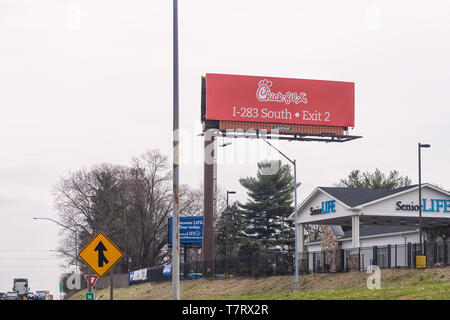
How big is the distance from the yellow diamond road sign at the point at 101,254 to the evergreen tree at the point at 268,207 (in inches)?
3217

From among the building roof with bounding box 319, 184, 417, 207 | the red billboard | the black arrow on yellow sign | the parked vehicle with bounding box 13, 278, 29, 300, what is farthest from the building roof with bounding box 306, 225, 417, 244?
the parked vehicle with bounding box 13, 278, 29, 300

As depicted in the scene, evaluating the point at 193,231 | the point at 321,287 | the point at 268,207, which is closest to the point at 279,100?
the point at 193,231

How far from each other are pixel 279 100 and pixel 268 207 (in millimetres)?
39709

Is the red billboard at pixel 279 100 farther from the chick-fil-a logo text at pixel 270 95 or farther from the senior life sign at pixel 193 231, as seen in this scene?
the senior life sign at pixel 193 231

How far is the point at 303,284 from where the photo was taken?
1913 inches

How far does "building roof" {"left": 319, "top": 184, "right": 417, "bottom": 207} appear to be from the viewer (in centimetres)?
5488

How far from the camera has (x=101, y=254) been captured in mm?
23000

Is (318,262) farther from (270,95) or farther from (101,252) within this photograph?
(101,252)

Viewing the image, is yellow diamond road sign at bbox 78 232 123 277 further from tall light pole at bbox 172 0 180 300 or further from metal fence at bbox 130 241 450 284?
metal fence at bbox 130 241 450 284

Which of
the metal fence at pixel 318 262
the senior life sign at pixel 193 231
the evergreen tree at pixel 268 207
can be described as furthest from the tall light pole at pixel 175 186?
the evergreen tree at pixel 268 207

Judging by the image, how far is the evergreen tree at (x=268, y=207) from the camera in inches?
4144

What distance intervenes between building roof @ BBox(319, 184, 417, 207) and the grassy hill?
6.80 metres
